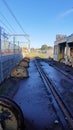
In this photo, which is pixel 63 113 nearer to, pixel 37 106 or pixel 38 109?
pixel 38 109

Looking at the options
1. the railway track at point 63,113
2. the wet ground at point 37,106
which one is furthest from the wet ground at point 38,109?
the railway track at point 63,113

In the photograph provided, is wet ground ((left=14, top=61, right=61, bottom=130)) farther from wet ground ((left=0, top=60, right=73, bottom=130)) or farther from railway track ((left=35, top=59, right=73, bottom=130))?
railway track ((left=35, top=59, right=73, bottom=130))

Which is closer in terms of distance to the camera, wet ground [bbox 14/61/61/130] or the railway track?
the railway track

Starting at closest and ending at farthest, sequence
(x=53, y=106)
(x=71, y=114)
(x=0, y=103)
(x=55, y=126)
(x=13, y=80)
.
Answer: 1. (x=0, y=103)
2. (x=55, y=126)
3. (x=71, y=114)
4. (x=53, y=106)
5. (x=13, y=80)

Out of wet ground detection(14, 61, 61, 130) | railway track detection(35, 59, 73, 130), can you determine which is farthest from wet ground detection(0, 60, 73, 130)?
railway track detection(35, 59, 73, 130)

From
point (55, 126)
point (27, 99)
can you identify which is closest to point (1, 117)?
point (55, 126)

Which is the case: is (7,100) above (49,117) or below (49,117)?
above

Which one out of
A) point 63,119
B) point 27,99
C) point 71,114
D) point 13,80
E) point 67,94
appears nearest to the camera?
point 63,119

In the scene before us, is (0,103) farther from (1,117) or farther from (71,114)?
(71,114)

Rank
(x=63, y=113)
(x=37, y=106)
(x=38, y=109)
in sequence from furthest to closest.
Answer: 1. (x=37, y=106)
2. (x=38, y=109)
3. (x=63, y=113)

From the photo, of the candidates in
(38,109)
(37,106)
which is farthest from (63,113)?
(37,106)

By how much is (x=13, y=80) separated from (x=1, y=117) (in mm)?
7333

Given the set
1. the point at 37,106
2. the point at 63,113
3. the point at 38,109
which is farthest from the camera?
the point at 37,106

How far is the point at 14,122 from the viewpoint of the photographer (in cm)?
478
